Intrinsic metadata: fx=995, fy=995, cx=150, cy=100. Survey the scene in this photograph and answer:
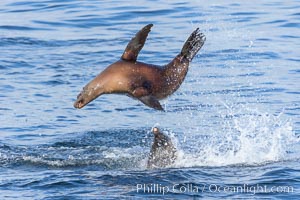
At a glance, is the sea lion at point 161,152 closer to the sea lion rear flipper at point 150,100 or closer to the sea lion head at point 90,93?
the sea lion rear flipper at point 150,100

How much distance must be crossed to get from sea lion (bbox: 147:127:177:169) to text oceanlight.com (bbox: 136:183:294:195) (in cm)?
100

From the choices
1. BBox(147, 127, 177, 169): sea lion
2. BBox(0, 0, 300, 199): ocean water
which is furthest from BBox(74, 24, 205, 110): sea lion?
BBox(0, 0, 300, 199): ocean water

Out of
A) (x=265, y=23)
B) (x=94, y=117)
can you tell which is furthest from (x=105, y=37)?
(x=94, y=117)

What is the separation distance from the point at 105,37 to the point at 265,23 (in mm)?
3379

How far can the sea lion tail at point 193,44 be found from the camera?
1177 cm

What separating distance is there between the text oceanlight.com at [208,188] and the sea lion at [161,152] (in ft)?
3.28

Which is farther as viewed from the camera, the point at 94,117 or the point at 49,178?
the point at 94,117

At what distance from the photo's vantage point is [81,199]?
32.8ft

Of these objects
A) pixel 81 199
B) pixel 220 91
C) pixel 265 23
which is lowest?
pixel 81 199

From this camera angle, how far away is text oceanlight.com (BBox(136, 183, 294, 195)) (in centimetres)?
1029

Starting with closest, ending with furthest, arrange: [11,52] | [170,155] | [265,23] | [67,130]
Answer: [170,155]
[67,130]
[11,52]
[265,23]

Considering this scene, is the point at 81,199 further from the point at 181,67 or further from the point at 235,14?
the point at 235,14

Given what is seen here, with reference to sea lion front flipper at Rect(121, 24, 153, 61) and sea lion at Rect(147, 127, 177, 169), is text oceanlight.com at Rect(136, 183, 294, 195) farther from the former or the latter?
sea lion front flipper at Rect(121, 24, 153, 61)

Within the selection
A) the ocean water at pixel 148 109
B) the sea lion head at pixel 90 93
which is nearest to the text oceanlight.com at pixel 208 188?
the ocean water at pixel 148 109
